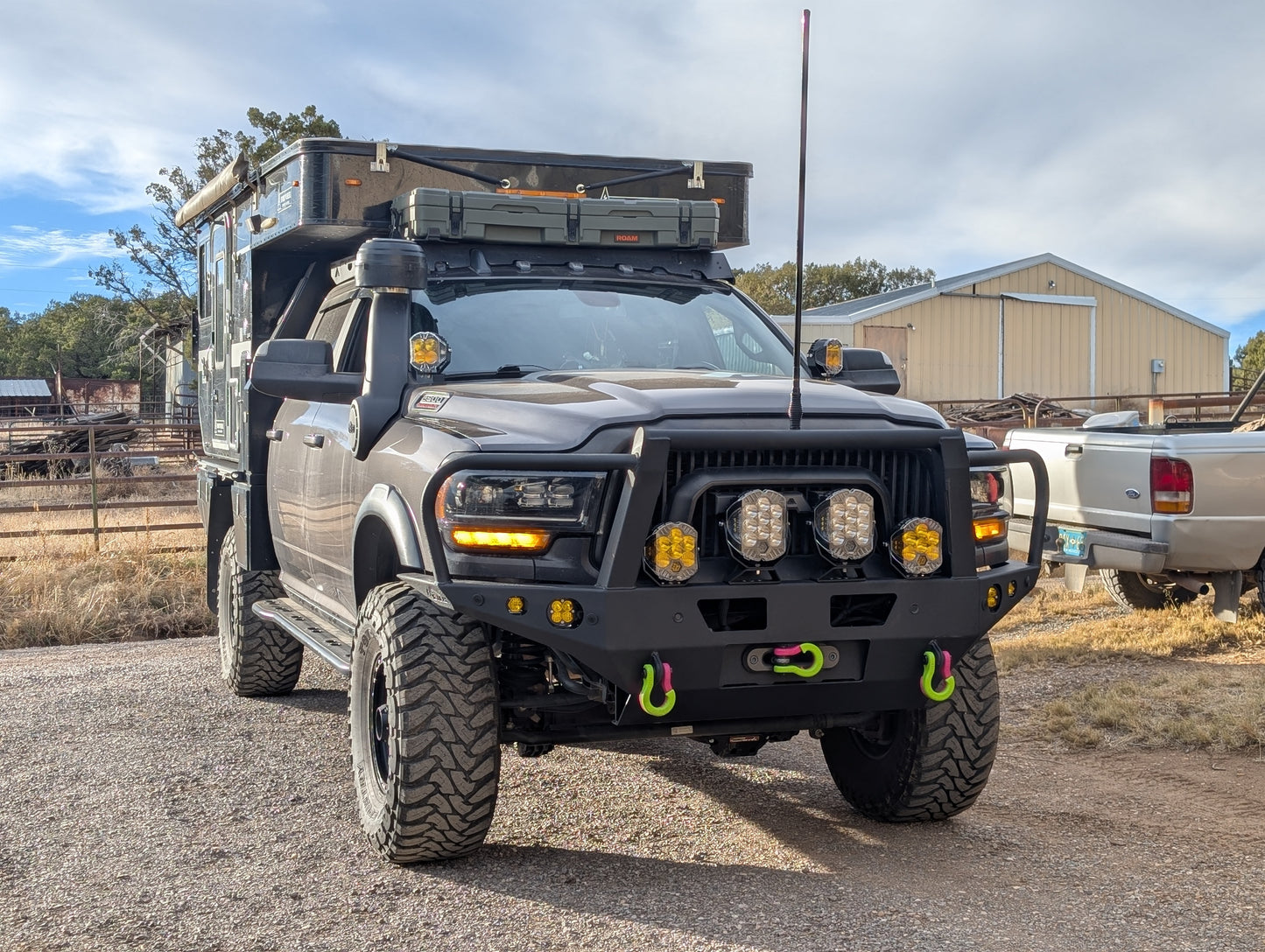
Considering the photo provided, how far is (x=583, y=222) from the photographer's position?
599cm

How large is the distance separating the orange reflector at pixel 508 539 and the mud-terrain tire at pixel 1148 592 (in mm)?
6851

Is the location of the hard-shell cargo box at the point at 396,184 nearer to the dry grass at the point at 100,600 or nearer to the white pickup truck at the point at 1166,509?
the white pickup truck at the point at 1166,509

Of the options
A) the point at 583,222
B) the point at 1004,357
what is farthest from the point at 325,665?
the point at 1004,357

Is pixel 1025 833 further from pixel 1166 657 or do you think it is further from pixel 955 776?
pixel 1166 657

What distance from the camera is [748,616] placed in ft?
13.3

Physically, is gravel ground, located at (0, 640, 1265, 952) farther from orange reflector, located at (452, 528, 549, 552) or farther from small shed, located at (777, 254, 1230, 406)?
small shed, located at (777, 254, 1230, 406)

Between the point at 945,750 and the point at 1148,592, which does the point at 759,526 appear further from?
the point at 1148,592

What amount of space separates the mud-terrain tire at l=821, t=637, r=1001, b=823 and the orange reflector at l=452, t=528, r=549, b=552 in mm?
1570

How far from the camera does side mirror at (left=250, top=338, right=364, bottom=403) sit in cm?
502

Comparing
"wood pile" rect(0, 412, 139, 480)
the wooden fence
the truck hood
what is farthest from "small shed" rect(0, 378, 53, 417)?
the truck hood

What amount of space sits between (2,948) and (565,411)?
7.29ft

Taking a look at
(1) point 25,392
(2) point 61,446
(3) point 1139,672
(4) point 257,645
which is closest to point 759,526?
(4) point 257,645

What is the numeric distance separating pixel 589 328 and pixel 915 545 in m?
1.91

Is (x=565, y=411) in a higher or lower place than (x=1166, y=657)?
higher
